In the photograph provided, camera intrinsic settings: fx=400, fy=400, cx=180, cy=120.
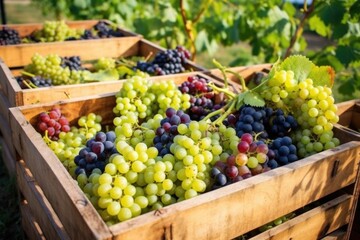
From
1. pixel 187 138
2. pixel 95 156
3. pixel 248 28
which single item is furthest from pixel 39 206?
pixel 248 28

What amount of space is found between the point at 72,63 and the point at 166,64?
0.74m

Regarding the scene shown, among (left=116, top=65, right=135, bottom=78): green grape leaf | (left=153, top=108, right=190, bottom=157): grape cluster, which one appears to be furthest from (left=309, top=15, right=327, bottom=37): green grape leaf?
(left=153, top=108, right=190, bottom=157): grape cluster

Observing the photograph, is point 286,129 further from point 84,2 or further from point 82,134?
point 84,2

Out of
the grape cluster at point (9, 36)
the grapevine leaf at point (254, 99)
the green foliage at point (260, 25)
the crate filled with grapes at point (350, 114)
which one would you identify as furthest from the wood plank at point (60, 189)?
the green foliage at point (260, 25)

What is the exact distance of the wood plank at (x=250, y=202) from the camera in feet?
3.81

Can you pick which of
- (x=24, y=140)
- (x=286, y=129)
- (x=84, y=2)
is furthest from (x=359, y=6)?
(x=84, y=2)

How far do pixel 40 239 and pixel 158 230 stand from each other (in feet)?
2.69

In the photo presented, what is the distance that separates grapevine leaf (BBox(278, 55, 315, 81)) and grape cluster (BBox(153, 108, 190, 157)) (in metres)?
0.56

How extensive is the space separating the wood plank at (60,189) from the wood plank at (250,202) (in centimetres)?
7

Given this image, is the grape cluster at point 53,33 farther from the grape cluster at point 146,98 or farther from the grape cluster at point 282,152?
the grape cluster at point 282,152

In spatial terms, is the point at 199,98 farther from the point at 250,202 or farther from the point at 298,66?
the point at 250,202

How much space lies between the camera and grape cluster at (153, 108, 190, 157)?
1.53 m

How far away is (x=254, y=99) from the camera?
1.76 meters

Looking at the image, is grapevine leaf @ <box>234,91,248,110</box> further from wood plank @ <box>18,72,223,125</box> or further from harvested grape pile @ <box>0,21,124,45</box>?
harvested grape pile @ <box>0,21,124,45</box>
